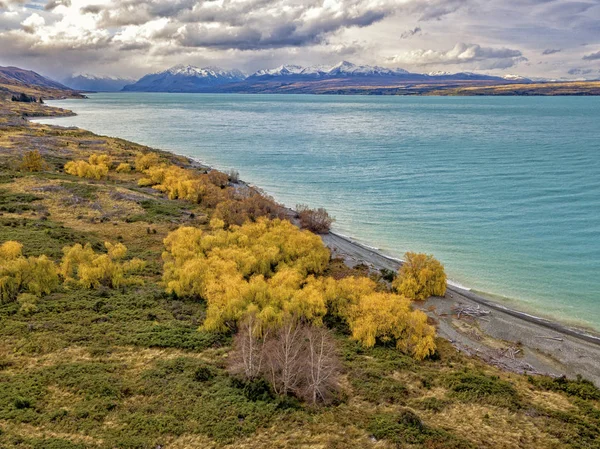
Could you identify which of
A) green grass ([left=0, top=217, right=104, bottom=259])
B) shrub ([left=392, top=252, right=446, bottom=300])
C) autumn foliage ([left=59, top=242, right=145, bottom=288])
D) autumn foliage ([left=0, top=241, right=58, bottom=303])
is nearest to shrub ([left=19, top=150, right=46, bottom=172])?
green grass ([left=0, top=217, right=104, bottom=259])

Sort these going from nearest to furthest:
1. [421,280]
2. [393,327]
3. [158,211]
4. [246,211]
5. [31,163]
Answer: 1. [393,327]
2. [421,280]
3. [246,211]
4. [158,211]
5. [31,163]

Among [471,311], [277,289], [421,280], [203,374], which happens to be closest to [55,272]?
[203,374]

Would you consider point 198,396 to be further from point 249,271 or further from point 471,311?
point 471,311

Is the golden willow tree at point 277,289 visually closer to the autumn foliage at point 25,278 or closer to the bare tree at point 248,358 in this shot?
the bare tree at point 248,358

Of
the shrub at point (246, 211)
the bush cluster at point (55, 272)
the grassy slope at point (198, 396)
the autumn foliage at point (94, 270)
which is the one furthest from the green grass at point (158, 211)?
the grassy slope at point (198, 396)

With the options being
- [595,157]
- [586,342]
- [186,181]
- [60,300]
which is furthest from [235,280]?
[595,157]

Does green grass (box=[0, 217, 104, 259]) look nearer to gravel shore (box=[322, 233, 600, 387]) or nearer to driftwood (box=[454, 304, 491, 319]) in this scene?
gravel shore (box=[322, 233, 600, 387])

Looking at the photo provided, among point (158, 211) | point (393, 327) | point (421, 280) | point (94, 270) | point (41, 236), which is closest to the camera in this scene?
point (393, 327)
